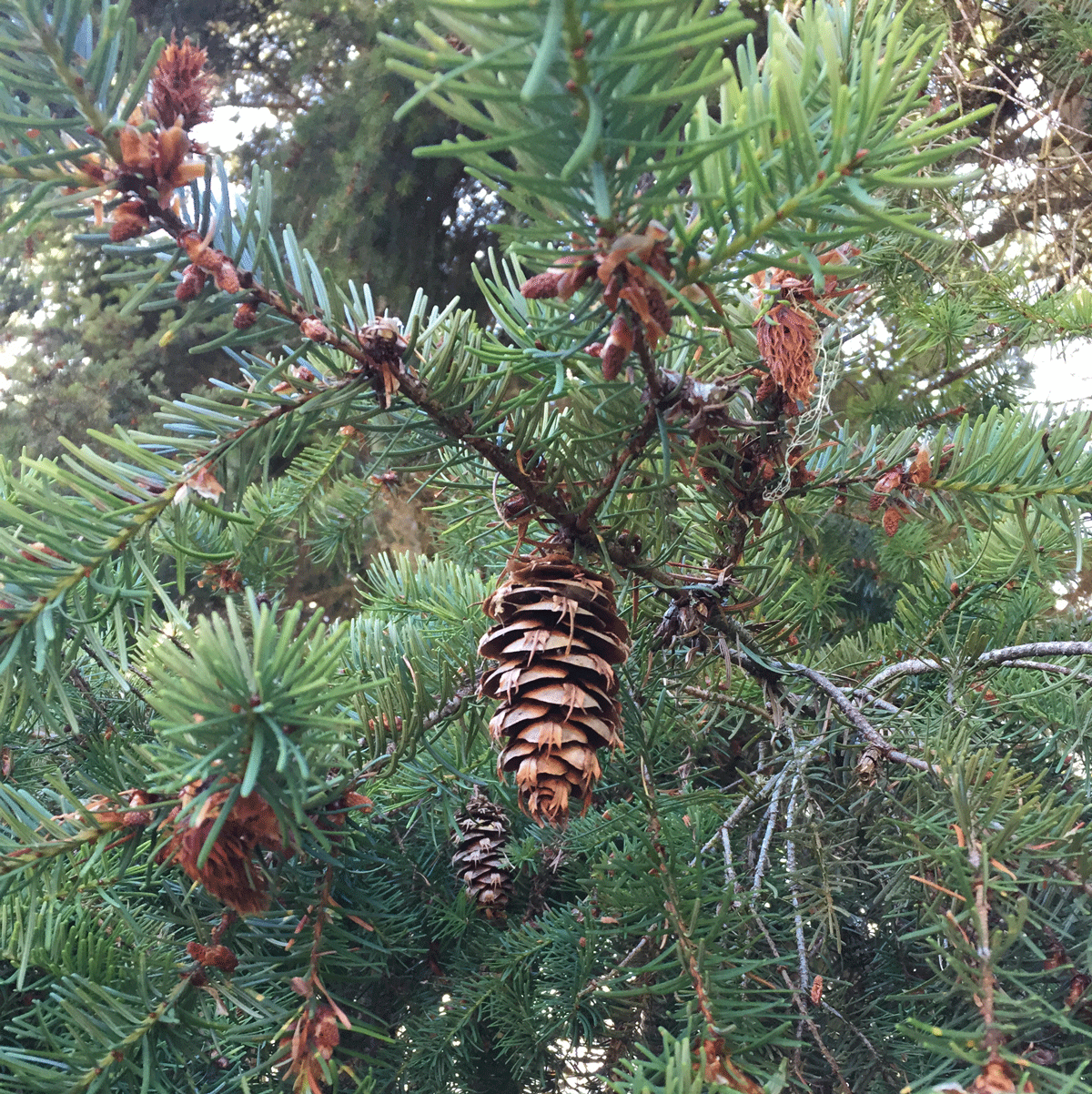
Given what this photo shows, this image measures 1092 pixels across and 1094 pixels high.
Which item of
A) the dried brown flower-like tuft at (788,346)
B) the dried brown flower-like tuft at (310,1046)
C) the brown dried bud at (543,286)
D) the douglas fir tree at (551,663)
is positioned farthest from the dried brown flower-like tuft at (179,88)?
the dried brown flower-like tuft at (310,1046)

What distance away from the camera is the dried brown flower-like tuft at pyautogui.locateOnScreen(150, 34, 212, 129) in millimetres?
268

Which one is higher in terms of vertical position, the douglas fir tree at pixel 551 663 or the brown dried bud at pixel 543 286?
the brown dried bud at pixel 543 286

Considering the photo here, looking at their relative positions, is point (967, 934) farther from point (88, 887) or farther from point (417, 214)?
point (417, 214)

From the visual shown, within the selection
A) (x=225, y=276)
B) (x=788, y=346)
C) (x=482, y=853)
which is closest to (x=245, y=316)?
(x=225, y=276)

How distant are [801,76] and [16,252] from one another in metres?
2.98

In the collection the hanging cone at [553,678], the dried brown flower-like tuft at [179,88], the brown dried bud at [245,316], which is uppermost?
the dried brown flower-like tuft at [179,88]

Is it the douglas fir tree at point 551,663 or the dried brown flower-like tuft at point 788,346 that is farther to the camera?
the dried brown flower-like tuft at point 788,346

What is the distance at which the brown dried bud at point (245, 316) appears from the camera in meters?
0.30

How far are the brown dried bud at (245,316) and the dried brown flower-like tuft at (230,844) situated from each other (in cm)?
17

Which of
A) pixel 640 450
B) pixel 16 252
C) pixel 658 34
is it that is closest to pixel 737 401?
pixel 640 450

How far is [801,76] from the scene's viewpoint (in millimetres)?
251

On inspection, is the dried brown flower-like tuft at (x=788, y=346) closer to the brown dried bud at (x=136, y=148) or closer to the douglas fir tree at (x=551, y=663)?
the douglas fir tree at (x=551, y=663)

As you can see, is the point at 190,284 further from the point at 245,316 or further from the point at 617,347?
the point at 617,347

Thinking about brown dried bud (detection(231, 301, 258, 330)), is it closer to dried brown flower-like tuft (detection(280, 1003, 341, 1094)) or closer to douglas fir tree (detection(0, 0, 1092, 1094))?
douglas fir tree (detection(0, 0, 1092, 1094))
